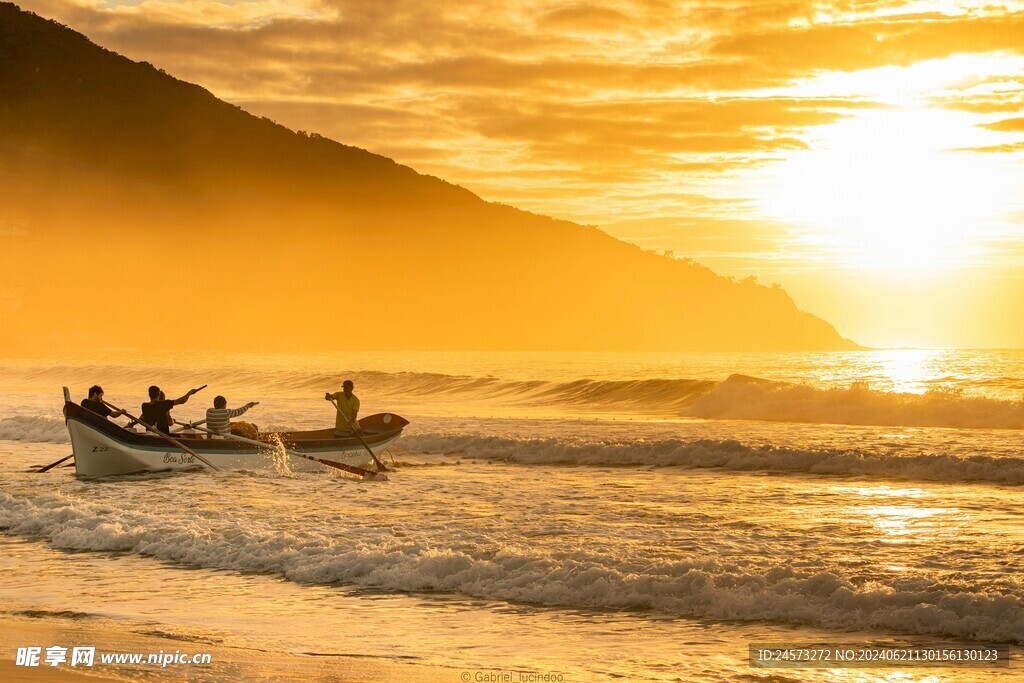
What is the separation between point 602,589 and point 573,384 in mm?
46102

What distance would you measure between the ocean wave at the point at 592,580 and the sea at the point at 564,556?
0.03m

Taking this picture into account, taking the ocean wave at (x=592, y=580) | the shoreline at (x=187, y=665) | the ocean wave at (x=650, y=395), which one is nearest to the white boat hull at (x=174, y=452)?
the ocean wave at (x=592, y=580)

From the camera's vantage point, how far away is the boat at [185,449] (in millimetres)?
21641

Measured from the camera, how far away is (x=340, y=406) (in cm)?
2433

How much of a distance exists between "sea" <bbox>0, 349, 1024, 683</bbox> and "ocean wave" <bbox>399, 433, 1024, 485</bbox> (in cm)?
9

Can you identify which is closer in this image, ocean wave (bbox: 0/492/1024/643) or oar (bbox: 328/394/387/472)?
ocean wave (bbox: 0/492/1024/643)

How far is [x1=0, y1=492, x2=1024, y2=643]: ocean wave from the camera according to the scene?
408 inches

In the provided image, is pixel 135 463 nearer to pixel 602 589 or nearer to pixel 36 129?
pixel 602 589

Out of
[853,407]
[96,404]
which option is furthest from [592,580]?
[853,407]

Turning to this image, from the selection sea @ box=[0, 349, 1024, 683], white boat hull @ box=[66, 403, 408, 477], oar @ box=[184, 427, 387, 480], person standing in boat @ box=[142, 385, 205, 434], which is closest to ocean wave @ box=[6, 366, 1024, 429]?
sea @ box=[0, 349, 1024, 683]

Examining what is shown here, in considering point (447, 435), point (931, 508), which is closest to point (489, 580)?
point (931, 508)

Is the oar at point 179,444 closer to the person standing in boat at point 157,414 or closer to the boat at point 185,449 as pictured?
the boat at point 185,449

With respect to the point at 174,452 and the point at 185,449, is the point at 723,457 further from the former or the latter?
the point at 174,452

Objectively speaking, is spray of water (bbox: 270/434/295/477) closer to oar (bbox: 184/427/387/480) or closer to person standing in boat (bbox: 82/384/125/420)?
oar (bbox: 184/427/387/480)
